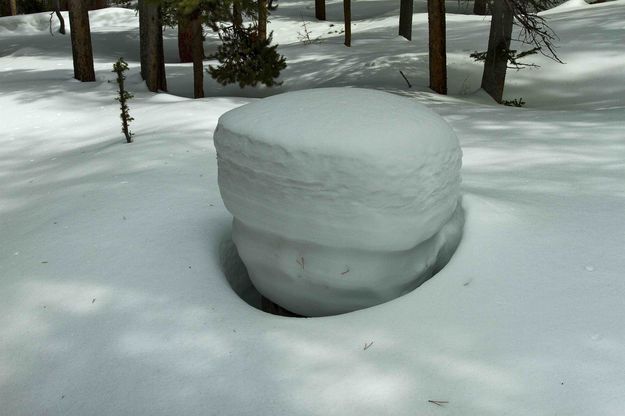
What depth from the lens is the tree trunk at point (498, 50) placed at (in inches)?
401

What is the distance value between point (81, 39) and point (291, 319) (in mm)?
10337

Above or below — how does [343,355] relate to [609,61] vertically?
below

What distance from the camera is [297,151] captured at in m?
3.02

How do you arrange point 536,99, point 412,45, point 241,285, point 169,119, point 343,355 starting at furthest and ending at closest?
1. point 412,45
2. point 536,99
3. point 169,119
4. point 241,285
5. point 343,355

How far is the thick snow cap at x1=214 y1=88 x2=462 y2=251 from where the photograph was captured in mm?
3008

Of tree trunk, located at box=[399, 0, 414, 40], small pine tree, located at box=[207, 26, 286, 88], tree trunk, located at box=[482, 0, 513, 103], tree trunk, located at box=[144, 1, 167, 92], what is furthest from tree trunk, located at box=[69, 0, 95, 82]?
tree trunk, located at box=[399, 0, 414, 40]

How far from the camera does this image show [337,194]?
3.03 m

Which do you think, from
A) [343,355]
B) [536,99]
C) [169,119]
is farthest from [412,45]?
[343,355]

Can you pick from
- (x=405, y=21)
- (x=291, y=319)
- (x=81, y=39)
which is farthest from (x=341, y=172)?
(x=405, y=21)

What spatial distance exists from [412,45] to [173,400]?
13.3 meters

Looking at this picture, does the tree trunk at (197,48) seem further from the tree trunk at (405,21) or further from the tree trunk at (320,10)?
the tree trunk at (320,10)

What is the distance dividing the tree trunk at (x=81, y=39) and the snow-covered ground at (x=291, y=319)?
5.94 metres

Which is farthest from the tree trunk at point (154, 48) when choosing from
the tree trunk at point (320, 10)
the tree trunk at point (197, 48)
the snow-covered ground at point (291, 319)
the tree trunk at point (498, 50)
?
the tree trunk at point (320, 10)

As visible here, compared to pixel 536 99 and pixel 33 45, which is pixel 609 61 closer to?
pixel 536 99
